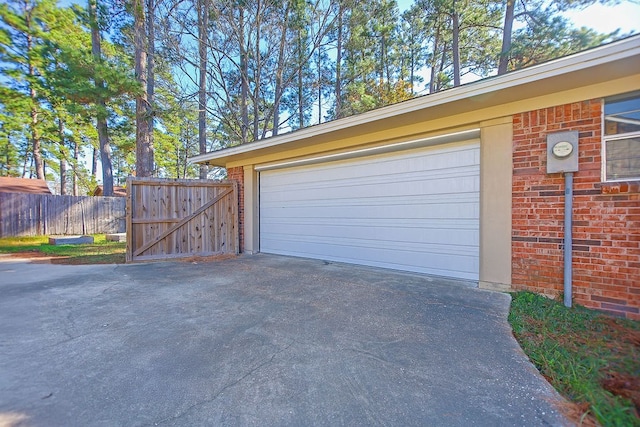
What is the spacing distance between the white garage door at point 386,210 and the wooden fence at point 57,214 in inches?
447

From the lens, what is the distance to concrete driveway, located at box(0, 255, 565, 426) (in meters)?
1.62

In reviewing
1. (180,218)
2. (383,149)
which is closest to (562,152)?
(383,149)

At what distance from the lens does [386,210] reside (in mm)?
5199

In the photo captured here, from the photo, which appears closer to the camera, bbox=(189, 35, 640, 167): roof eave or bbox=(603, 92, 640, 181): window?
bbox=(189, 35, 640, 167): roof eave

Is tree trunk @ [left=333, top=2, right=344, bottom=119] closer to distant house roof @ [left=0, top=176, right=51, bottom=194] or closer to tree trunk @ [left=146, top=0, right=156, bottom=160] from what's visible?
tree trunk @ [left=146, top=0, right=156, bottom=160]

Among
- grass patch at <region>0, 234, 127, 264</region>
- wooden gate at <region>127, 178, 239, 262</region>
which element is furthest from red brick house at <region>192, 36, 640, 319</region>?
grass patch at <region>0, 234, 127, 264</region>

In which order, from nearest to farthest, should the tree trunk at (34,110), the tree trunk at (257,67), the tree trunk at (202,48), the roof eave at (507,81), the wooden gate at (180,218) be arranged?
the roof eave at (507,81)
the wooden gate at (180,218)
the tree trunk at (202,48)
the tree trunk at (257,67)
the tree trunk at (34,110)

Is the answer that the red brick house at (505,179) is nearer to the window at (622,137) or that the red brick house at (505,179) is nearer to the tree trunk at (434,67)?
the window at (622,137)

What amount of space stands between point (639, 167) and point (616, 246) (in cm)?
88

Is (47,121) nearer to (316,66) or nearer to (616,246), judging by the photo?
(316,66)

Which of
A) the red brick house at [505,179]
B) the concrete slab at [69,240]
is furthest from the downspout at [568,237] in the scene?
the concrete slab at [69,240]

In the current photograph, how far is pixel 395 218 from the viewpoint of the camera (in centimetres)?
508

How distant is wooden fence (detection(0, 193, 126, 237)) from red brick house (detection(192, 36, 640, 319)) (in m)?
12.3

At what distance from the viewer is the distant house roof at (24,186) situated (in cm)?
1566
